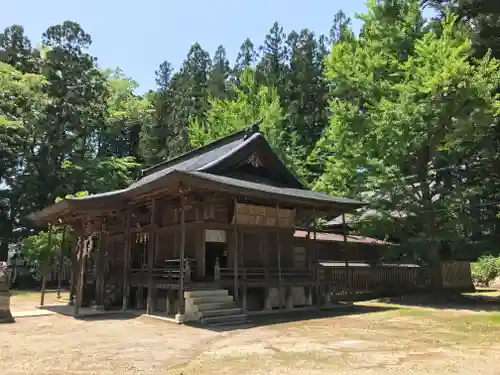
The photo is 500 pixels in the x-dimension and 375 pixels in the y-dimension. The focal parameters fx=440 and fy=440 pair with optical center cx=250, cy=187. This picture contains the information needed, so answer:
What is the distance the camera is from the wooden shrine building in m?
14.0

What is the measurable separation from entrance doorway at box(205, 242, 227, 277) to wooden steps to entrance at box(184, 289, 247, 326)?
10.4ft

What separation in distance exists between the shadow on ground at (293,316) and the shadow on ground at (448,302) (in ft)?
7.95

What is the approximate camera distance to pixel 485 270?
95.9 feet

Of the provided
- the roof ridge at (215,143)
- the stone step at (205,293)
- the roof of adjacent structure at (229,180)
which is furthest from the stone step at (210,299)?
the roof ridge at (215,143)

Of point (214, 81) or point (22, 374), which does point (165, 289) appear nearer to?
point (22, 374)

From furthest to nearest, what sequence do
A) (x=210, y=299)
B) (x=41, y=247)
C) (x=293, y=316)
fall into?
(x=41, y=247)
(x=293, y=316)
(x=210, y=299)

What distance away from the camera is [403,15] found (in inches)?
885

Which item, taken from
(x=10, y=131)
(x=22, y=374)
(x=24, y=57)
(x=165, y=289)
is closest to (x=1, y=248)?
(x=10, y=131)

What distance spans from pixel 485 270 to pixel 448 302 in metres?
12.5

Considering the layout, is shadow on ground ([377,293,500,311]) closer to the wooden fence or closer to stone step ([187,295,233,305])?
the wooden fence

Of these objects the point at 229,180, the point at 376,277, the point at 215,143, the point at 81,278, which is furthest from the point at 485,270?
the point at 81,278

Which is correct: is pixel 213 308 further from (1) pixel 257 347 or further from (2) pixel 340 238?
(2) pixel 340 238

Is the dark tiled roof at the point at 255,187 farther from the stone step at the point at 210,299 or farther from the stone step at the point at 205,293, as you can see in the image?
the stone step at the point at 210,299

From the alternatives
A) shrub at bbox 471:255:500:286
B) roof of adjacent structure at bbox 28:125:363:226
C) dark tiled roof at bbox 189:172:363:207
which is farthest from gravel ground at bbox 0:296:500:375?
shrub at bbox 471:255:500:286
